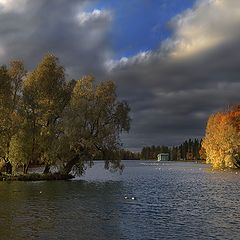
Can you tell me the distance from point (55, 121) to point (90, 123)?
23.0 ft

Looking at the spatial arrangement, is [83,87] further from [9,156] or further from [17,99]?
[9,156]

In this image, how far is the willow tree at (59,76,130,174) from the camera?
7206 centimetres

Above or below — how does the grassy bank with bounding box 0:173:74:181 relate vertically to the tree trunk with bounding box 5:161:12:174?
below

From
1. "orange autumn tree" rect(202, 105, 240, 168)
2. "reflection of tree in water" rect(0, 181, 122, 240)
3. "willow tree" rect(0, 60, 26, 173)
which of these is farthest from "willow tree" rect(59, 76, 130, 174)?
"orange autumn tree" rect(202, 105, 240, 168)

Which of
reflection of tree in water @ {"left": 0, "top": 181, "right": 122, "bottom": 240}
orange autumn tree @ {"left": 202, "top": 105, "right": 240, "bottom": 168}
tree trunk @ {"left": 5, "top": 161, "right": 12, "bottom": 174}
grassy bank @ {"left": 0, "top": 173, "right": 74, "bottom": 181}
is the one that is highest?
orange autumn tree @ {"left": 202, "top": 105, "right": 240, "bottom": 168}

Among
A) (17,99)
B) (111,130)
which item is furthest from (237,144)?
(17,99)

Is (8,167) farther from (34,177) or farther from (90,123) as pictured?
(90,123)

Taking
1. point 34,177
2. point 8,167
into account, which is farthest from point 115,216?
point 8,167

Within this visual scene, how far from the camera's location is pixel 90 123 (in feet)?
243

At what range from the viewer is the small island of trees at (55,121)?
71.2 metres

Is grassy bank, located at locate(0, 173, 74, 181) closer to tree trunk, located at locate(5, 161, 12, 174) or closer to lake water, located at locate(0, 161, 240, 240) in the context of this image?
tree trunk, located at locate(5, 161, 12, 174)

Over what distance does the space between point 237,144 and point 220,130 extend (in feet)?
20.9

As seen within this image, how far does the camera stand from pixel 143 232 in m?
27.7

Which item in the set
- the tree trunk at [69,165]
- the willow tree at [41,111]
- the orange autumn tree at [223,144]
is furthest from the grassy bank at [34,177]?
the orange autumn tree at [223,144]
